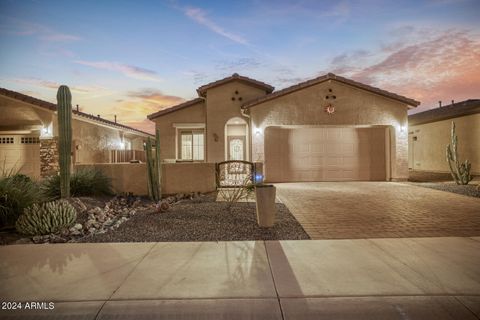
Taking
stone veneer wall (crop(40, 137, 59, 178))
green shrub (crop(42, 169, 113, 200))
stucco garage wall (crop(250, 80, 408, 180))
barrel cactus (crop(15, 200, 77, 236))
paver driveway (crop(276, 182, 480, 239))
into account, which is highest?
stucco garage wall (crop(250, 80, 408, 180))

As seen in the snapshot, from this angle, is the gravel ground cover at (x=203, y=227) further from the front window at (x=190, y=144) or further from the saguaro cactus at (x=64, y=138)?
the front window at (x=190, y=144)

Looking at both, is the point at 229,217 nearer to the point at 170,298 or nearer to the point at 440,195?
the point at 170,298

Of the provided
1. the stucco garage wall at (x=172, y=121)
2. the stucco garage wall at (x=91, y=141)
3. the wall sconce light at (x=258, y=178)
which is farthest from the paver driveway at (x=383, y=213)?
the stucco garage wall at (x=91, y=141)

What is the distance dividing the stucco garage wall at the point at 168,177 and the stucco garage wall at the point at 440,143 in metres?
15.6

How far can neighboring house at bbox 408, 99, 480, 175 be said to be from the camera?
16.5m

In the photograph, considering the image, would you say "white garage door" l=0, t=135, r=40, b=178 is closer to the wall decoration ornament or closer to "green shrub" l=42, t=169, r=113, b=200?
"green shrub" l=42, t=169, r=113, b=200

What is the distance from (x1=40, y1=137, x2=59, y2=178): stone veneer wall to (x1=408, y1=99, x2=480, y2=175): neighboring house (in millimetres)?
22287

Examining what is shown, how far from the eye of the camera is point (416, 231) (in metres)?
5.38

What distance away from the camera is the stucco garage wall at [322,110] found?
13391 mm

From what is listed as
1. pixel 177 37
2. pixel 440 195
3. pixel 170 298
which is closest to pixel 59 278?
pixel 170 298

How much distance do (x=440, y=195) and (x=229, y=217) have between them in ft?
24.8

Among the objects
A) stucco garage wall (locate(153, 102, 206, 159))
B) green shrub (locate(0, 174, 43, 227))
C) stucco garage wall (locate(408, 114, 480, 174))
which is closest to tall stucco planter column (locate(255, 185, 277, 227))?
green shrub (locate(0, 174, 43, 227))

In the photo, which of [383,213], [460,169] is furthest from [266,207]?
[460,169]

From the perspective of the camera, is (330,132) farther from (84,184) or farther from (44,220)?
(44,220)
